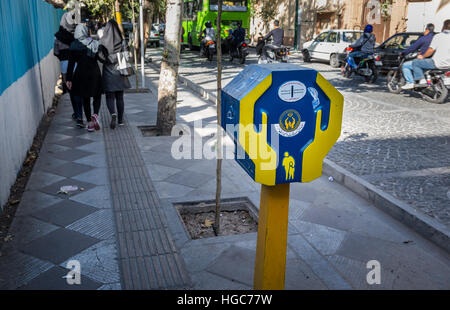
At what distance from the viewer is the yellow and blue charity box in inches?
84.8

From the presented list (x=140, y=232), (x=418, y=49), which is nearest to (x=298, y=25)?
(x=418, y=49)

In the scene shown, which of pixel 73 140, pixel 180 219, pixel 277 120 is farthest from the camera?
pixel 73 140

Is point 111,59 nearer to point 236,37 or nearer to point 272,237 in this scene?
point 272,237

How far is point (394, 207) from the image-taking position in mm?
4109

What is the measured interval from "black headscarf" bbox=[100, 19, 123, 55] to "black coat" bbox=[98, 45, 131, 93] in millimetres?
64

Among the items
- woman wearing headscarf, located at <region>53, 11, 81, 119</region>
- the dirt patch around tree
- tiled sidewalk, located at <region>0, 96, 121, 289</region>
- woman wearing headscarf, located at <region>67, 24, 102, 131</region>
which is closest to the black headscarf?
woman wearing headscarf, located at <region>67, 24, 102, 131</region>

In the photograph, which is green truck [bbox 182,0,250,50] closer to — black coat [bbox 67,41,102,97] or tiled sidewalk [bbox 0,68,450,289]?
black coat [bbox 67,41,102,97]

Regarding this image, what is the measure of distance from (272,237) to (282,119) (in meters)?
0.70

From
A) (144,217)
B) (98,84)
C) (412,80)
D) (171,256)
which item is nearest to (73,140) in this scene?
(98,84)

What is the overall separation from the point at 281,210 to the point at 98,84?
515 cm

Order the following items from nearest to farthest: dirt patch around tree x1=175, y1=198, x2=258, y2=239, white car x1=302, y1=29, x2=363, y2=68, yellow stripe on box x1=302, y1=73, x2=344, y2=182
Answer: yellow stripe on box x1=302, y1=73, x2=344, y2=182 → dirt patch around tree x1=175, y1=198, x2=258, y2=239 → white car x1=302, y1=29, x2=363, y2=68

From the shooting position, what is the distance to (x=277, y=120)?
7.20 ft
